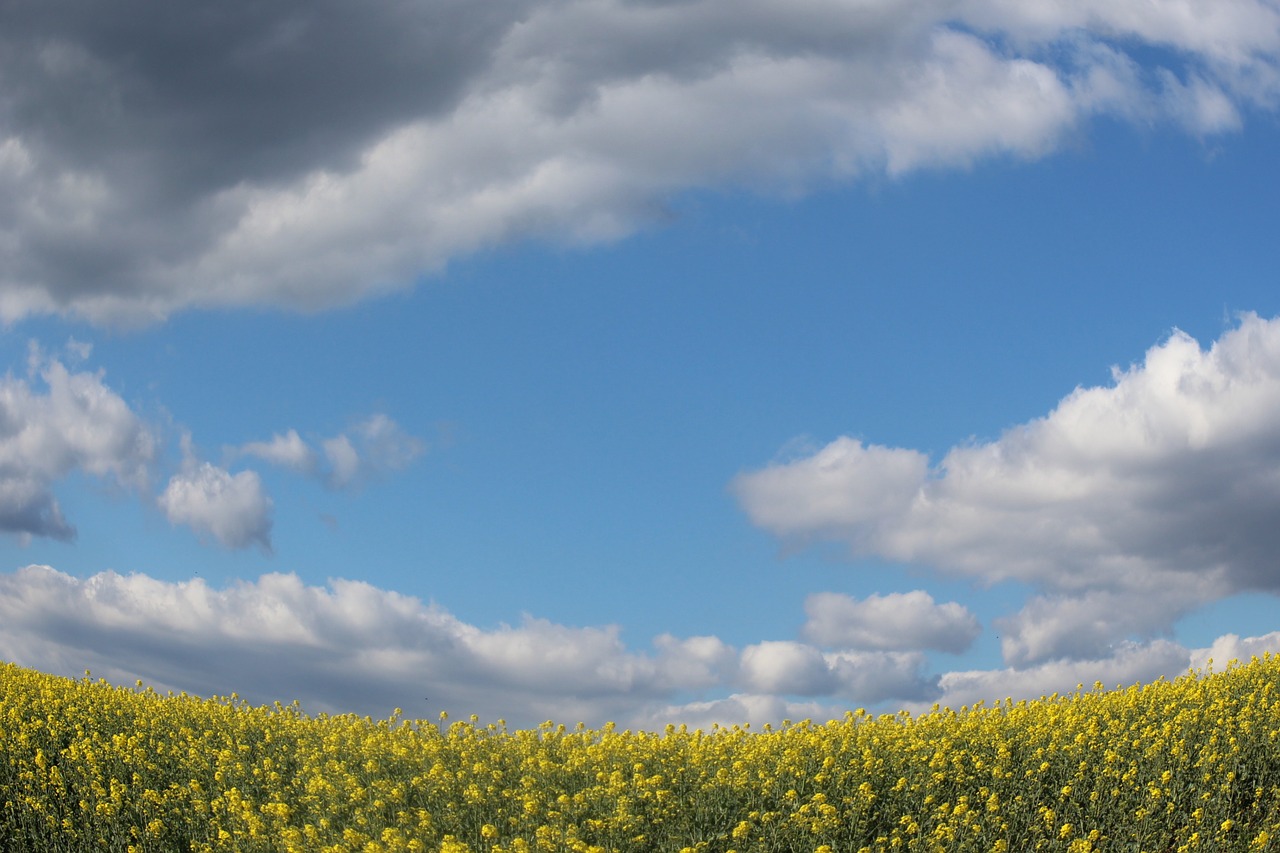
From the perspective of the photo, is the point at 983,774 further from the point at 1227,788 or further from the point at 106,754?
the point at 106,754

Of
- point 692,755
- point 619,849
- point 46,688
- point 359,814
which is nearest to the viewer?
point 619,849

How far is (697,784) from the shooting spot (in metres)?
11.0

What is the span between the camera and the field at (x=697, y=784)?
1038cm

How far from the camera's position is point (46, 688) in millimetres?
17953

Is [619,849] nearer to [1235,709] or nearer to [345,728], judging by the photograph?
[345,728]

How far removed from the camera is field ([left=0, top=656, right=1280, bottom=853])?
10375 mm

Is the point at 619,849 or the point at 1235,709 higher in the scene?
the point at 1235,709

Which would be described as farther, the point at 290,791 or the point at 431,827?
the point at 290,791

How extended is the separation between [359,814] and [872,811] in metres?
5.01

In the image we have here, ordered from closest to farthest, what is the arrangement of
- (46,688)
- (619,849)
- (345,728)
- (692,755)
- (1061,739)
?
(619,849) → (692,755) → (1061,739) → (345,728) → (46,688)

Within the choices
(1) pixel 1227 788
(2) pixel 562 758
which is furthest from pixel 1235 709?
(2) pixel 562 758

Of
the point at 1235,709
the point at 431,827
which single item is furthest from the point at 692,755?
the point at 1235,709

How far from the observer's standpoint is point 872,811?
36.7ft

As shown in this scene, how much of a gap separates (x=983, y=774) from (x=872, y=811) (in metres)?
1.69
